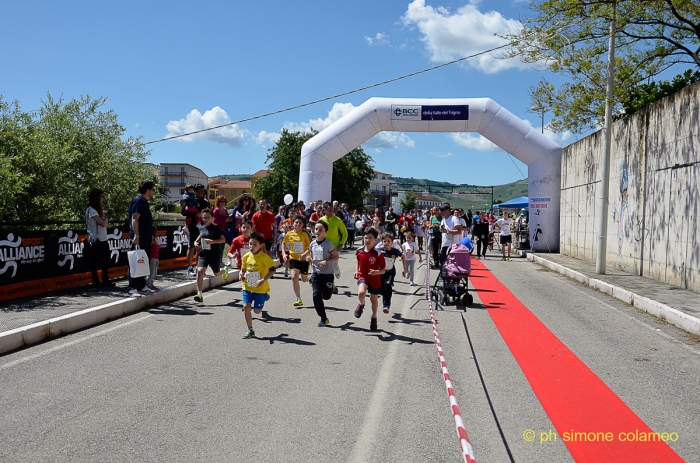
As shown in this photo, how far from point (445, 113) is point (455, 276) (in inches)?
552

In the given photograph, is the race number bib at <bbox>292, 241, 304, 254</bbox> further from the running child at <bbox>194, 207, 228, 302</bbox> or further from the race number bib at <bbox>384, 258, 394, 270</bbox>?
the race number bib at <bbox>384, 258, 394, 270</bbox>

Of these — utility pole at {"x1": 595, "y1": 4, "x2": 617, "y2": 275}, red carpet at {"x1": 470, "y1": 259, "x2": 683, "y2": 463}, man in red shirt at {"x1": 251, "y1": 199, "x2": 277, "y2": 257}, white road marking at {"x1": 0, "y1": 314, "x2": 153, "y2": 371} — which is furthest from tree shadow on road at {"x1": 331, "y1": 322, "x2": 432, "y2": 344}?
utility pole at {"x1": 595, "y1": 4, "x2": 617, "y2": 275}

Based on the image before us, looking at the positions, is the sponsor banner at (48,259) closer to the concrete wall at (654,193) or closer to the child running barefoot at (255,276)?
the child running barefoot at (255,276)

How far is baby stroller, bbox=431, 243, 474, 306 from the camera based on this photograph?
11.1 m

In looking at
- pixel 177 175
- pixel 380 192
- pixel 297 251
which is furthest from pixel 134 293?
pixel 380 192

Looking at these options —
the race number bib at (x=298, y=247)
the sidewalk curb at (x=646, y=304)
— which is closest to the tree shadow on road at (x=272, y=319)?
the race number bib at (x=298, y=247)

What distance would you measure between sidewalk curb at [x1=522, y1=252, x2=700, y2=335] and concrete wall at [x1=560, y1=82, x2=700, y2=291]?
1493mm

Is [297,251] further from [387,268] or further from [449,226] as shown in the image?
[449,226]

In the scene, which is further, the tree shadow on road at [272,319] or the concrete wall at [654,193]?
the concrete wall at [654,193]

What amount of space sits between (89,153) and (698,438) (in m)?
15.2

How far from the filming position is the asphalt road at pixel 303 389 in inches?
170

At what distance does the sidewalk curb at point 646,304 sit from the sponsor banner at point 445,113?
8.50m

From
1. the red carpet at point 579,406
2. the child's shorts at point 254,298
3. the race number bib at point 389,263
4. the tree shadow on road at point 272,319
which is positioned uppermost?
the race number bib at point 389,263

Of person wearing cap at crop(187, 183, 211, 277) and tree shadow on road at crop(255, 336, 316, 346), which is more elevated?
person wearing cap at crop(187, 183, 211, 277)
